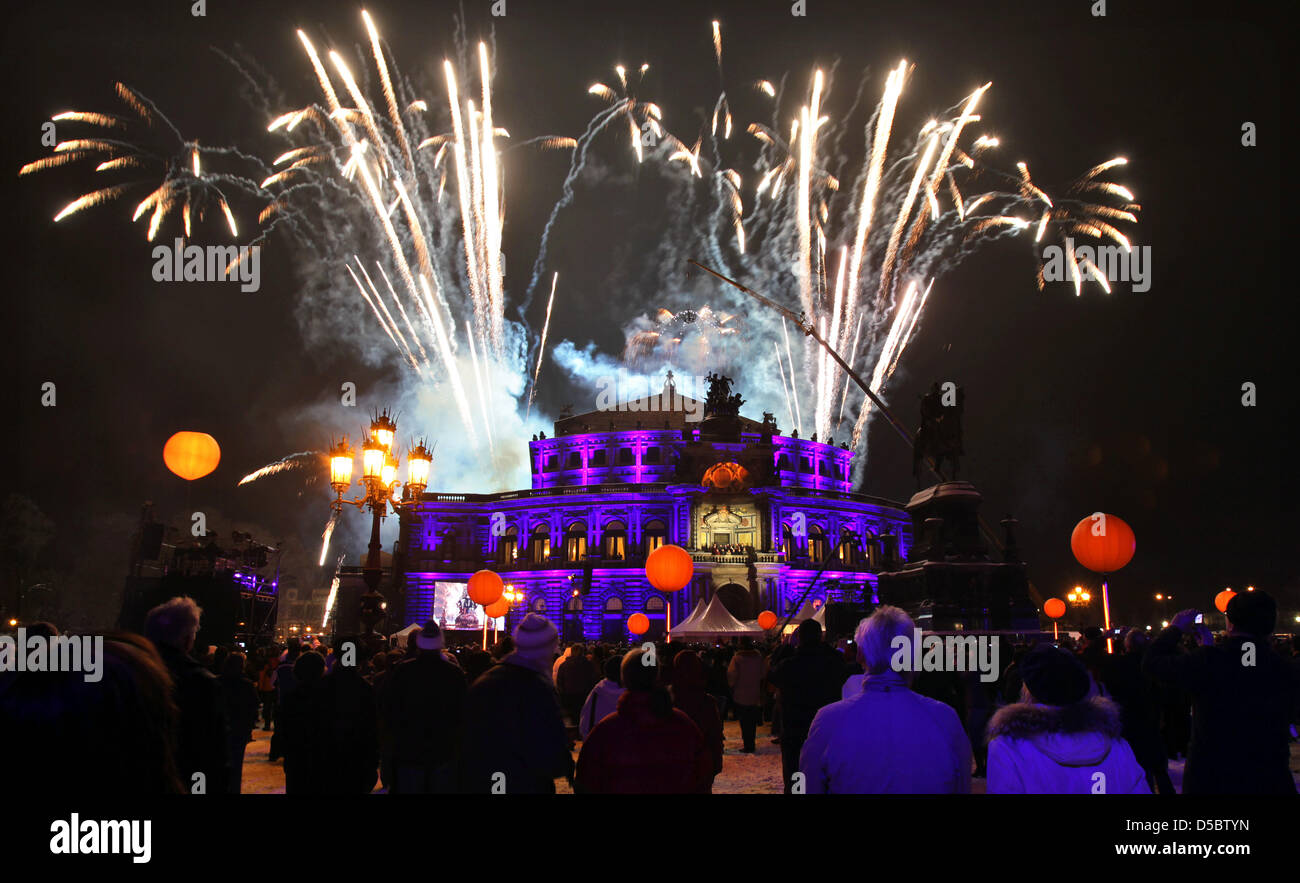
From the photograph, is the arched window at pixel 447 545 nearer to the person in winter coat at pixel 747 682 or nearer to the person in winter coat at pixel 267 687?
the person in winter coat at pixel 267 687

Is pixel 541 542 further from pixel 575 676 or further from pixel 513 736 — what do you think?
pixel 513 736

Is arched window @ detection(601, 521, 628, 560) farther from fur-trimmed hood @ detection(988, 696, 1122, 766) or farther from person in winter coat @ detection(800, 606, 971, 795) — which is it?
fur-trimmed hood @ detection(988, 696, 1122, 766)

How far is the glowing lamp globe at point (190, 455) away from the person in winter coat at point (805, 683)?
9.05 meters

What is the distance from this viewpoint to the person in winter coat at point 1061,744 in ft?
11.8

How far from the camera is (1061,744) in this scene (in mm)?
3592

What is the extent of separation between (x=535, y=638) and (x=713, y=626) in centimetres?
2004

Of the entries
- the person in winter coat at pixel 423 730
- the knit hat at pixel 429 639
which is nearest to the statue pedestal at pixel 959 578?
the knit hat at pixel 429 639

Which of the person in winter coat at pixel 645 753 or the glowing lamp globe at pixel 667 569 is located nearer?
the person in winter coat at pixel 645 753

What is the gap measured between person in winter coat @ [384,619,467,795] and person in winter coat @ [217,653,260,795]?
13.1 ft

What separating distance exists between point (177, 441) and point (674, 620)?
4606 cm
